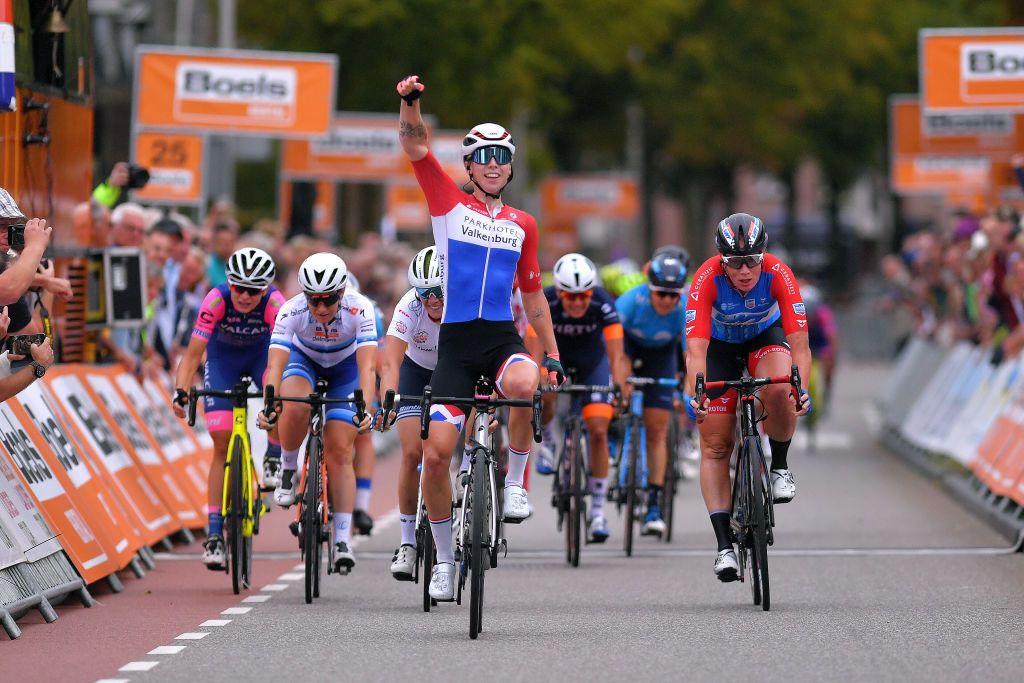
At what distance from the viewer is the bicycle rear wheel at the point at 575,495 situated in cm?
1496

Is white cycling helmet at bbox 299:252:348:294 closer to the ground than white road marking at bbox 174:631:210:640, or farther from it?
farther from it

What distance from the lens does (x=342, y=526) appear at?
44.3 ft

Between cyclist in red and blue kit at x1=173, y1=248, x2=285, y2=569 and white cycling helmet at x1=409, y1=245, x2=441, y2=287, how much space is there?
4.16 feet

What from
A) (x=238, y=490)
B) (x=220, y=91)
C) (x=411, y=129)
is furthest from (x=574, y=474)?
(x=220, y=91)

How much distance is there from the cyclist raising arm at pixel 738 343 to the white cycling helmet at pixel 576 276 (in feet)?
8.98

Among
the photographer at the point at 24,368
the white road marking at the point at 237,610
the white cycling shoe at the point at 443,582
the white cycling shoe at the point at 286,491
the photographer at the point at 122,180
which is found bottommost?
the white road marking at the point at 237,610

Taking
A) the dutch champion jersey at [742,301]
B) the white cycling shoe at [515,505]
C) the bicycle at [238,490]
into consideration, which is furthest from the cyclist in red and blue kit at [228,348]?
the dutch champion jersey at [742,301]

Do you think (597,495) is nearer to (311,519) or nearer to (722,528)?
(722,528)

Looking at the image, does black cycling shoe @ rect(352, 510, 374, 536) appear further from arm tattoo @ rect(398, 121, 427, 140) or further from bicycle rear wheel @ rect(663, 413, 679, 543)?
arm tattoo @ rect(398, 121, 427, 140)

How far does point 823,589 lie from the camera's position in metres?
13.3

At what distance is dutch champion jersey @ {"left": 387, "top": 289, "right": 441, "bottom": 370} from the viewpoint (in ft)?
42.7

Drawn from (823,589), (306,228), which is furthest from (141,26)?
(823,589)

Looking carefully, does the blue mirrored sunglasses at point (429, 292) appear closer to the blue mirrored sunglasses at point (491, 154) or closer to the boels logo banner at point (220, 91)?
the blue mirrored sunglasses at point (491, 154)

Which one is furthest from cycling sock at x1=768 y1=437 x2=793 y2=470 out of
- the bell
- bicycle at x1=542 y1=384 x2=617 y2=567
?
the bell
